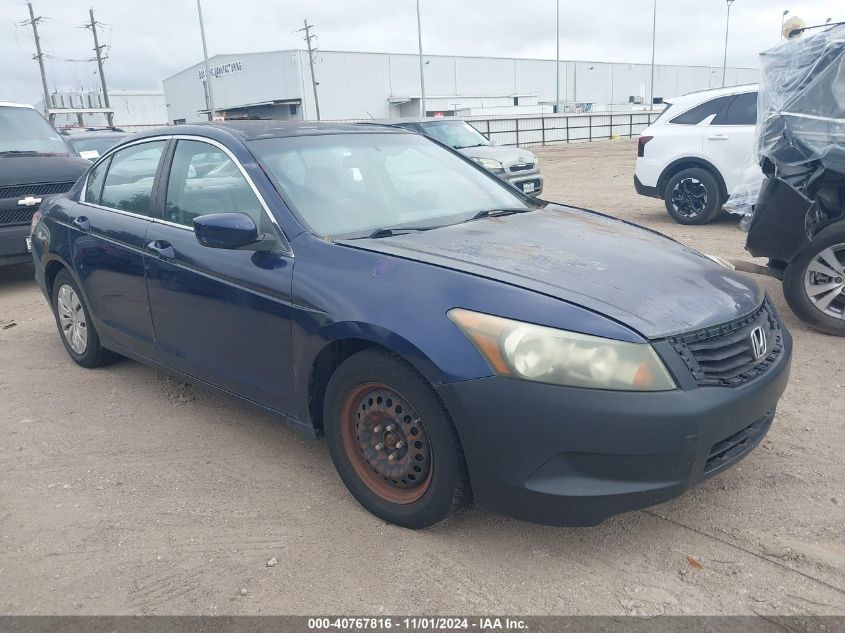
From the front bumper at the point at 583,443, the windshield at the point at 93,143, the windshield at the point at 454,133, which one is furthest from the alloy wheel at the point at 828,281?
the windshield at the point at 93,143

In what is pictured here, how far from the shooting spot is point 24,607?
2.61m

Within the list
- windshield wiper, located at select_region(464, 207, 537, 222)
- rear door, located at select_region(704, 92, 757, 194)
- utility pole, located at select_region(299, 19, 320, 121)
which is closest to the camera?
windshield wiper, located at select_region(464, 207, 537, 222)

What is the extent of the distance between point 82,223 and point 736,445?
13.2 ft

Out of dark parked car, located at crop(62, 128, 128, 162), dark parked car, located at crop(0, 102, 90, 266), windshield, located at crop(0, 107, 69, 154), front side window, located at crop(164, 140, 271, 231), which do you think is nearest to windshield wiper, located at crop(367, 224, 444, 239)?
front side window, located at crop(164, 140, 271, 231)

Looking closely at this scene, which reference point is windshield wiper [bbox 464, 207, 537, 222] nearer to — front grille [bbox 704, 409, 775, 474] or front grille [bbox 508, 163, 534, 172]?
front grille [bbox 704, 409, 775, 474]

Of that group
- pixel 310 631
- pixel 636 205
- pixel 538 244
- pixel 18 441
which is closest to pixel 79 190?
pixel 18 441

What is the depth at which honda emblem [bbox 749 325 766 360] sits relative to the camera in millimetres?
2762

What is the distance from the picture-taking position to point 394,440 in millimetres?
2842

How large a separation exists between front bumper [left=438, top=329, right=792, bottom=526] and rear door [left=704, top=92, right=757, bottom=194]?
751cm

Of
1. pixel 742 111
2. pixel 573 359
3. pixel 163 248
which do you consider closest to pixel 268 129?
pixel 163 248

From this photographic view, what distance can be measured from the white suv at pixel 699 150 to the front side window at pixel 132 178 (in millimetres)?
7385

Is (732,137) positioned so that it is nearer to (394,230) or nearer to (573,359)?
(394,230)

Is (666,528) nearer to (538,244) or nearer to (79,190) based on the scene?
(538,244)

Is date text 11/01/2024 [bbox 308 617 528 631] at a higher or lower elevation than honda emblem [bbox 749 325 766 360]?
lower
